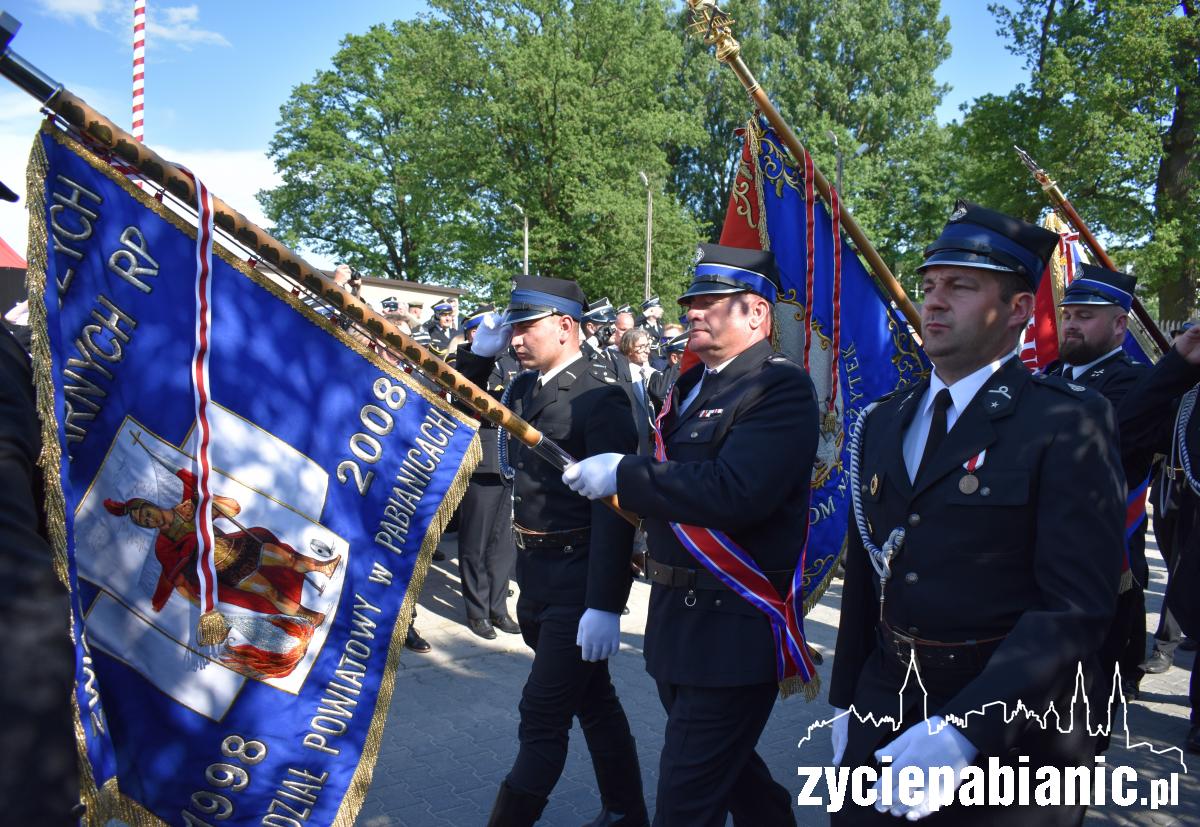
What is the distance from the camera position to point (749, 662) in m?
3.04

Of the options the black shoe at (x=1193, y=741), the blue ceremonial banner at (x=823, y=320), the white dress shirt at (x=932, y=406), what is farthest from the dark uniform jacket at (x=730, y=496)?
the black shoe at (x=1193, y=741)

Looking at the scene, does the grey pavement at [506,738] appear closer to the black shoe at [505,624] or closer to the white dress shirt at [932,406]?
the black shoe at [505,624]

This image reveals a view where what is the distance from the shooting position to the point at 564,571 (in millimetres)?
3816

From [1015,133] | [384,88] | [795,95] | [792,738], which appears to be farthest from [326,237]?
[792,738]

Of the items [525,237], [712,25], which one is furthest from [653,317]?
[525,237]

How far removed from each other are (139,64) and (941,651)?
7.89ft

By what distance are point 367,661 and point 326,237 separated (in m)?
40.3

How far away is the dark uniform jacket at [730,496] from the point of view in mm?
2916

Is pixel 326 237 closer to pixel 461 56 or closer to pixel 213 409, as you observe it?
pixel 461 56

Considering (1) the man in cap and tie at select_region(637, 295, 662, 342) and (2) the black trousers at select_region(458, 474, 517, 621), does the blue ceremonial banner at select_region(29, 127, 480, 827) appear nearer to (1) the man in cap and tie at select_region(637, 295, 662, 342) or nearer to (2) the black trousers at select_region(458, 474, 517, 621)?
(2) the black trousers at select_region(458, 474, 517, 621)

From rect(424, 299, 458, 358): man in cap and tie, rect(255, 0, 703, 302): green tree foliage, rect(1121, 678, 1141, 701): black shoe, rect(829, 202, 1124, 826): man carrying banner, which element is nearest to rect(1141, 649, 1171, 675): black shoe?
rect(1121, 678, 1141, 701): black shoe

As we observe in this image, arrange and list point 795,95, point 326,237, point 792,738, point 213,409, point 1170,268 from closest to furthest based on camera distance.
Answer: point 213,409 < point 792,738 < point 1170,268 < point 326,237 < point 795,95

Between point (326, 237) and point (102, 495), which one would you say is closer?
point (102, 495)

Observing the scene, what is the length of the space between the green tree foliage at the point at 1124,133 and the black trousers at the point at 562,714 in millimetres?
23178
